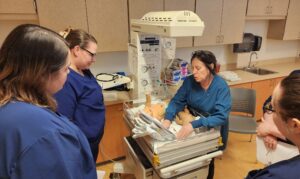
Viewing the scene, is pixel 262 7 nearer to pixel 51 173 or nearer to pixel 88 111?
pixel 88 111

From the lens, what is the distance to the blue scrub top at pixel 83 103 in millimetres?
1207

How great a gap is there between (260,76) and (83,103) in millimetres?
Result: 2682

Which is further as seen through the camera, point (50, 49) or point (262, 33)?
point (262, 33)

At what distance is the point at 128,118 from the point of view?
1.70 metres

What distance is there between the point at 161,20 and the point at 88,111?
753 mm

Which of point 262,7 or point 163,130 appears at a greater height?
point 262,7

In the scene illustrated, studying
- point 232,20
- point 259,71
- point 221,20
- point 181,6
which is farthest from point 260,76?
point 181,6

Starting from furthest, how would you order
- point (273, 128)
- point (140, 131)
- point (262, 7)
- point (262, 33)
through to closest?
point (262, 33) → point (262, 7) → point (140, 131) → point (273, 128)

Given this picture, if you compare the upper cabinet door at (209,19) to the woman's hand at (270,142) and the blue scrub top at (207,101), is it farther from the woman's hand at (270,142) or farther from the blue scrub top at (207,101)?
the woman's hand at (270,142)

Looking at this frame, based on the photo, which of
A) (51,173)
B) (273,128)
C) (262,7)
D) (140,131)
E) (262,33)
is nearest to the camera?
(51,173)

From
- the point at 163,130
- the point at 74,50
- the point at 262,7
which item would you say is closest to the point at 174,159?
the point at 163,130

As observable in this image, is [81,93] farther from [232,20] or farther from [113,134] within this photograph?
[232,20]

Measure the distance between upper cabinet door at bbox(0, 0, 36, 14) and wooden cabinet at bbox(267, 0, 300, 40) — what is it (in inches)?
136

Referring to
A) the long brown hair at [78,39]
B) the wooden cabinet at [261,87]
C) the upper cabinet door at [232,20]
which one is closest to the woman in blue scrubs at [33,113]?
the long brown hair at [78,39]
